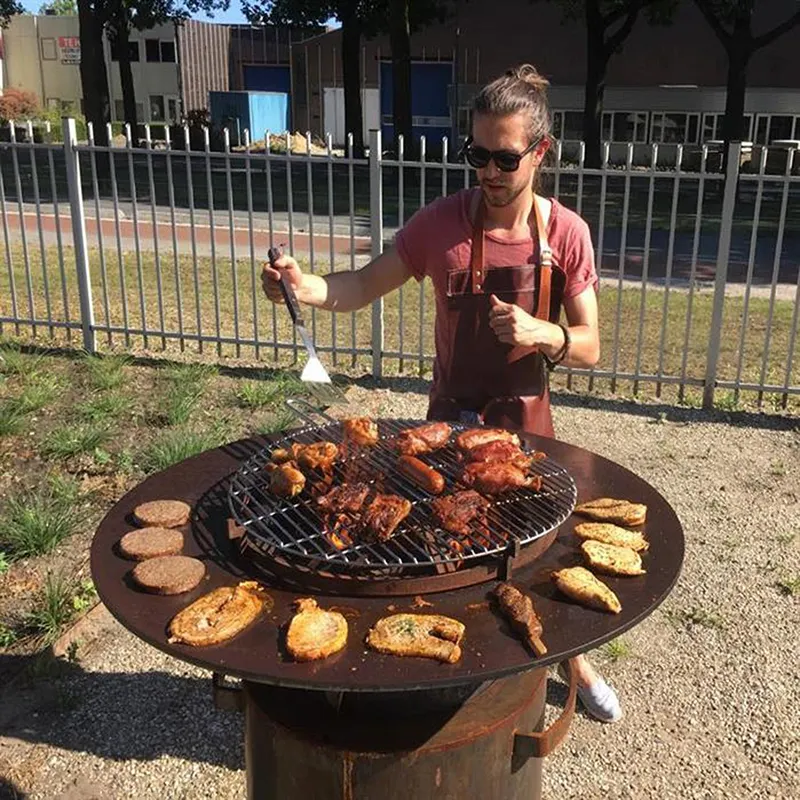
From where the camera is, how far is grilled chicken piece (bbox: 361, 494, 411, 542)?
198cm

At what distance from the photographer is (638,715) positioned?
133 inches

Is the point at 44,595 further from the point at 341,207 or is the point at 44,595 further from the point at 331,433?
the point at 341,207

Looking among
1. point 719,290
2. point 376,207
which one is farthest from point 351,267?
point 719,290

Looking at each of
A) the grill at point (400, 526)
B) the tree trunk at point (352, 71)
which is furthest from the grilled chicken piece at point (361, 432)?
the tree trunk at point (352, 71)

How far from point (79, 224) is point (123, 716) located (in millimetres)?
5300

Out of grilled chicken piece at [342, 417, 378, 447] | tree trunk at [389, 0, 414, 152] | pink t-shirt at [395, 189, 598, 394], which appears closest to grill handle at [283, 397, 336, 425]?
grilled chicken piece at [342, 417, 378, 447]

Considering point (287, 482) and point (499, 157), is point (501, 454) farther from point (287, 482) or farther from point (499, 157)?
point (499, 157)

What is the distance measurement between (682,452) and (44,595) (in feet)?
13.2

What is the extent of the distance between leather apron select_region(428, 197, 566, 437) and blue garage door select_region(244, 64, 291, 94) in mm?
47973

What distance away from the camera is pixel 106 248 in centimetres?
1273

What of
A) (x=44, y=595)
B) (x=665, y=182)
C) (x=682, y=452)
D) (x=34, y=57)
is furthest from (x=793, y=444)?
(x=34, y=57)

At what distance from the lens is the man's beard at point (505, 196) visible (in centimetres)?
254

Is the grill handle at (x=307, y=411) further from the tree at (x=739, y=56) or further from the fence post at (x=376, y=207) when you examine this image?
the tree at (x=739, y=56)

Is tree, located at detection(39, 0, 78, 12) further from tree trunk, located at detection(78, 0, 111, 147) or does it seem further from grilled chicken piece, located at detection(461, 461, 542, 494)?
grilled chicken piece, located at detection(461, 461, 542, 494)
